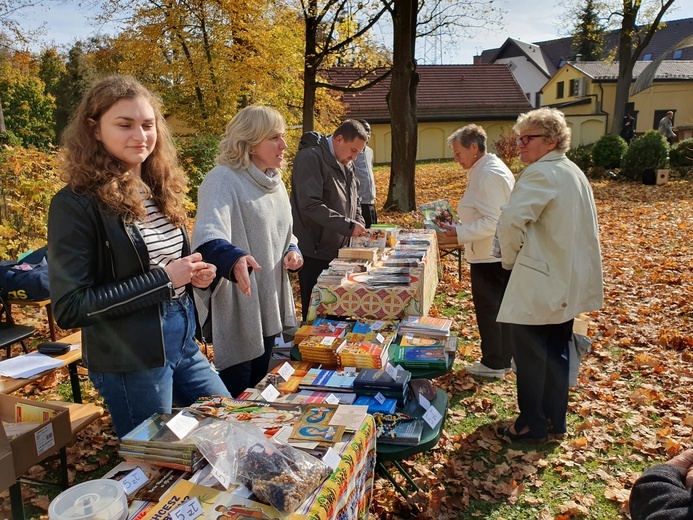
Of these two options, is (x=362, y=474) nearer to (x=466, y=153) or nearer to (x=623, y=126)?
(x=466, y=153)

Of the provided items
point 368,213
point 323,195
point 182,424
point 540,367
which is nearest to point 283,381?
point 182,424

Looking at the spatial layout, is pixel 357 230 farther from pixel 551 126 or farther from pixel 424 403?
pixel 424 403

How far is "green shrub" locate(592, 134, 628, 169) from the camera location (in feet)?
59.4

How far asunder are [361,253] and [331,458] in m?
2.39

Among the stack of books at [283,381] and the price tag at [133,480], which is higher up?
the price tag at [133,480]

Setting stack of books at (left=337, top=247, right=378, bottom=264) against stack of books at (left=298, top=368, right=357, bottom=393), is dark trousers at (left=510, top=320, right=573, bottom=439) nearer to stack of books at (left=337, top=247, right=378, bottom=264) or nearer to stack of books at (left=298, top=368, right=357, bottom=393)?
stack of books at (left=337, top=247, right=378, bottom=264)

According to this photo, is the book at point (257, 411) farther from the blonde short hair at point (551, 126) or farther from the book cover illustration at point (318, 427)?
the blonde short hair at point (551, 126)

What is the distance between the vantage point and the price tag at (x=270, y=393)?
2.51m

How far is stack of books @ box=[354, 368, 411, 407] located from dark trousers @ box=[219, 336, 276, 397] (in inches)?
25.9

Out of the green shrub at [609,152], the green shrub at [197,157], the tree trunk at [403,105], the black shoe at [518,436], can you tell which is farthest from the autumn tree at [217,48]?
the green shrub at [609,152]

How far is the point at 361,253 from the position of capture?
13.3ft

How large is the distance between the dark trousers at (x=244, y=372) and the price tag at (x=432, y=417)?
1.00m

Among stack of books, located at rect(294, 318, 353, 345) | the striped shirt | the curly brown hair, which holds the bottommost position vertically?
stack of books, located at rect(294, 318, 353, 345)

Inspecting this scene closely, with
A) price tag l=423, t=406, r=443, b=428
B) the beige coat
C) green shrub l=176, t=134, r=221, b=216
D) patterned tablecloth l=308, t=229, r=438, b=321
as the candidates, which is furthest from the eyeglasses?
green shrub l=176, t=134, r=221, b=216
